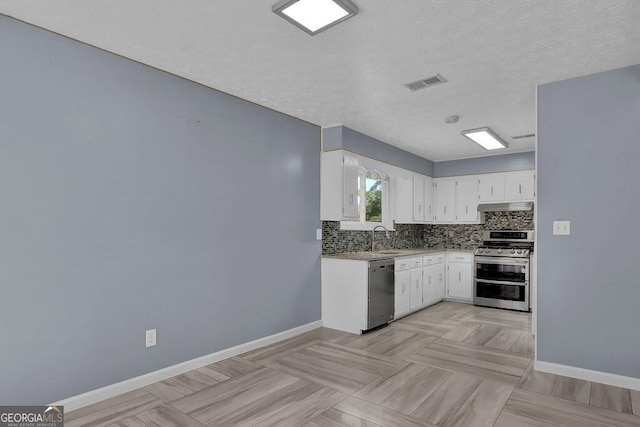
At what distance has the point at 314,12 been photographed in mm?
2168

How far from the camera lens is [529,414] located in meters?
2.46

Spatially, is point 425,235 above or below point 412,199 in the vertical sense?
below

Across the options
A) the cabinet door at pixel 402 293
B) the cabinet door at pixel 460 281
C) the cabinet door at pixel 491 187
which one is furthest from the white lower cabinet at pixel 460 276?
the cabinet door at pixel 402 293

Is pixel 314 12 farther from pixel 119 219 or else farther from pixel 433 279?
pixel 433 279

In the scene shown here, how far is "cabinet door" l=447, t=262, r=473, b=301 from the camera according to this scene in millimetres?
6066

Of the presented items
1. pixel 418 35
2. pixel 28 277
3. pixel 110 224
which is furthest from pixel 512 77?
pixel 28 277

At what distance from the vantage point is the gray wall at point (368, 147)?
458 cm

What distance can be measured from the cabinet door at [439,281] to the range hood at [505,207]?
1247 millimetres

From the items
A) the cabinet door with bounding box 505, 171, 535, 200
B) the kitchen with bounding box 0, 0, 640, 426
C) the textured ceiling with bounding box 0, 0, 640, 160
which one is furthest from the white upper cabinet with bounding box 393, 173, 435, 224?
the textured ceiling with bounding box 0, 0, 640, 160

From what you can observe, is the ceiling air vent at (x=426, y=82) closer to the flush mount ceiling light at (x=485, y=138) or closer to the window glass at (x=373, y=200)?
the flush mount ceiling light at (x=485, y=138)

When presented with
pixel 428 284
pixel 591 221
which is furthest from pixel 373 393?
pixel 428 284

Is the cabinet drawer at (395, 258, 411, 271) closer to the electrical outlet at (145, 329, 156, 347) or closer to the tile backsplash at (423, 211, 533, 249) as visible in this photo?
the tile backsplash at (423, 211, 533, 249)

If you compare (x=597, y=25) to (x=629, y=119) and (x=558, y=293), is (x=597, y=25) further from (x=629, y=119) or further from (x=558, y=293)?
(x=558, y=293)

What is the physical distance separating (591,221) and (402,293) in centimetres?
252
